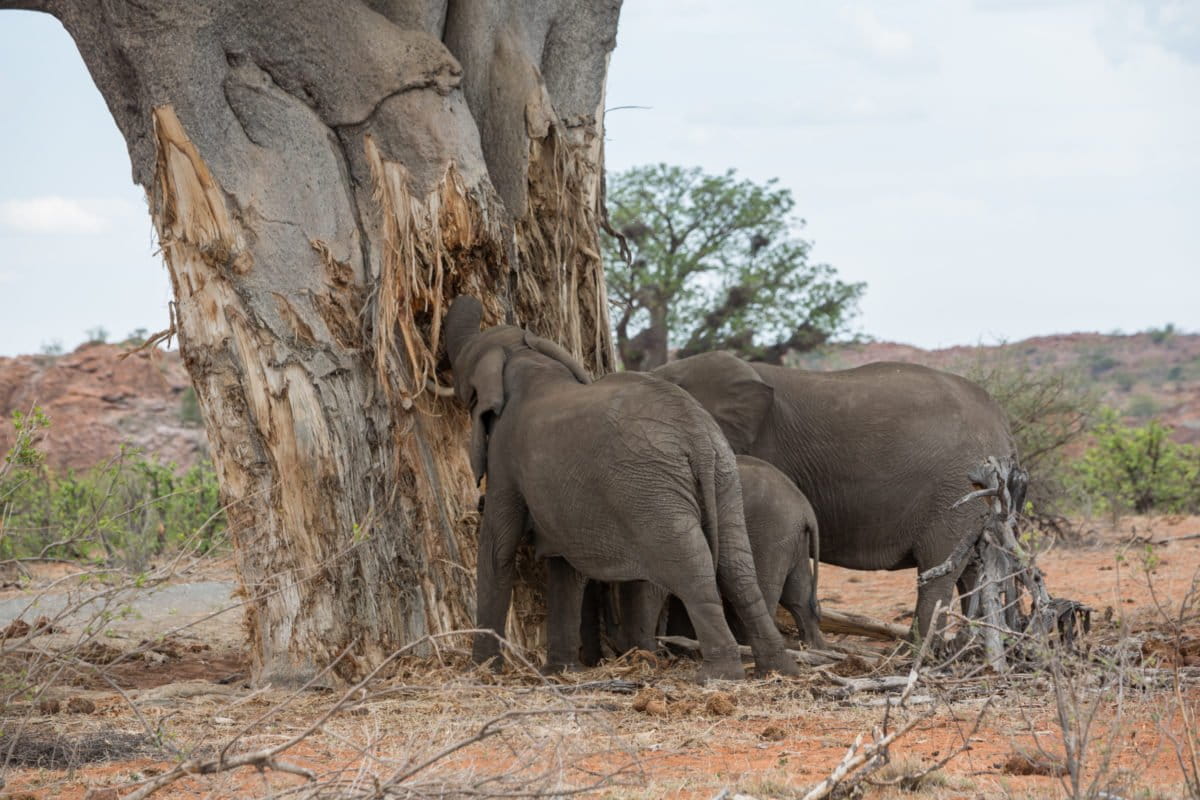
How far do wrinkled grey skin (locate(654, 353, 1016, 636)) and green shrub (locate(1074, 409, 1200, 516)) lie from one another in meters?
10.6

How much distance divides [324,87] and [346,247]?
0.97 meters

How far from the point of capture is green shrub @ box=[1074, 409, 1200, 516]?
18.3 meters

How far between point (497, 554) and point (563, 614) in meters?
0.54

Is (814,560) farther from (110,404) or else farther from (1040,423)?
(110,404)

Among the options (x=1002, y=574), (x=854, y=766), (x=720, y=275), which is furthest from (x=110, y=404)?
(x=854, y=766)

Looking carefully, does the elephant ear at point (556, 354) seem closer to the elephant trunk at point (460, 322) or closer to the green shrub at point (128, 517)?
the elephant trunk at point (460, 322)

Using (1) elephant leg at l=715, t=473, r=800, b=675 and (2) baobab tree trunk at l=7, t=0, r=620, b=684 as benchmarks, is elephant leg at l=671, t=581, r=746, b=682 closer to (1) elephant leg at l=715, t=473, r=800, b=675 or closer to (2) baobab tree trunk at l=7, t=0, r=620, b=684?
(1) elephant leg at l=715, t=473, r=800, b=675

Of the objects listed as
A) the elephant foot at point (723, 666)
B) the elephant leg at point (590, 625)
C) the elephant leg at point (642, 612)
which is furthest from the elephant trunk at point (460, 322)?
the elephant foot at point (723, 666)

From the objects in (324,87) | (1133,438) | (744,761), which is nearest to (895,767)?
(744,761)

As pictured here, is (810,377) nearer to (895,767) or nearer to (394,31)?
(394,31)

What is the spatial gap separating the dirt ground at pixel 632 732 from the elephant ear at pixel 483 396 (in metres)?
1.08

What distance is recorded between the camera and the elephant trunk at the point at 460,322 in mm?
8188

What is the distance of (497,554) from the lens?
301 inches

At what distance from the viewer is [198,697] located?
7.56 m
